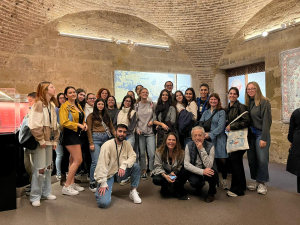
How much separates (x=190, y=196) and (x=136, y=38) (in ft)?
18.9

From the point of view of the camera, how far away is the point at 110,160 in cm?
326

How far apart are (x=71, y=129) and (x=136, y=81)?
14.6 feet

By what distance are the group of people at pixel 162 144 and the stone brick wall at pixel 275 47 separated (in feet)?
9.14

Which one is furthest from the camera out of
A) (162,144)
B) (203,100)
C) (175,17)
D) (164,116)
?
(175,17)

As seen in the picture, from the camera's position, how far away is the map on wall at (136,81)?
744 centimetres

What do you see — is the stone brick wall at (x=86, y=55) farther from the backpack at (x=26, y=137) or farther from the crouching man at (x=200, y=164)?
the crouching man at (x=200, y=164)

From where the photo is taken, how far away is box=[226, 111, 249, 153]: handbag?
3.41 m

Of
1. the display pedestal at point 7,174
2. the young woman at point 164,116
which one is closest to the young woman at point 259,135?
the young woman at point 164,116

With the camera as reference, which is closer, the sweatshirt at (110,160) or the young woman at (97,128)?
the sweatshirt at (110,160)

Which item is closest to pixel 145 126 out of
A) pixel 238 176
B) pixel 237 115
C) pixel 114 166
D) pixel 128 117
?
pixel 128 117

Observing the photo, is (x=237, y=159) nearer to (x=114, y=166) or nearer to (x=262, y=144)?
(x=262, y=144)

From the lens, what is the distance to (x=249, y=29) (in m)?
6.76

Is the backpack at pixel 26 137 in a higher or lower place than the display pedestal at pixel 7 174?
higher

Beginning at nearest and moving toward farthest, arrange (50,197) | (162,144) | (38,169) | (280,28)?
(38,169) < (50,197) < (162,144) < (280,28)
